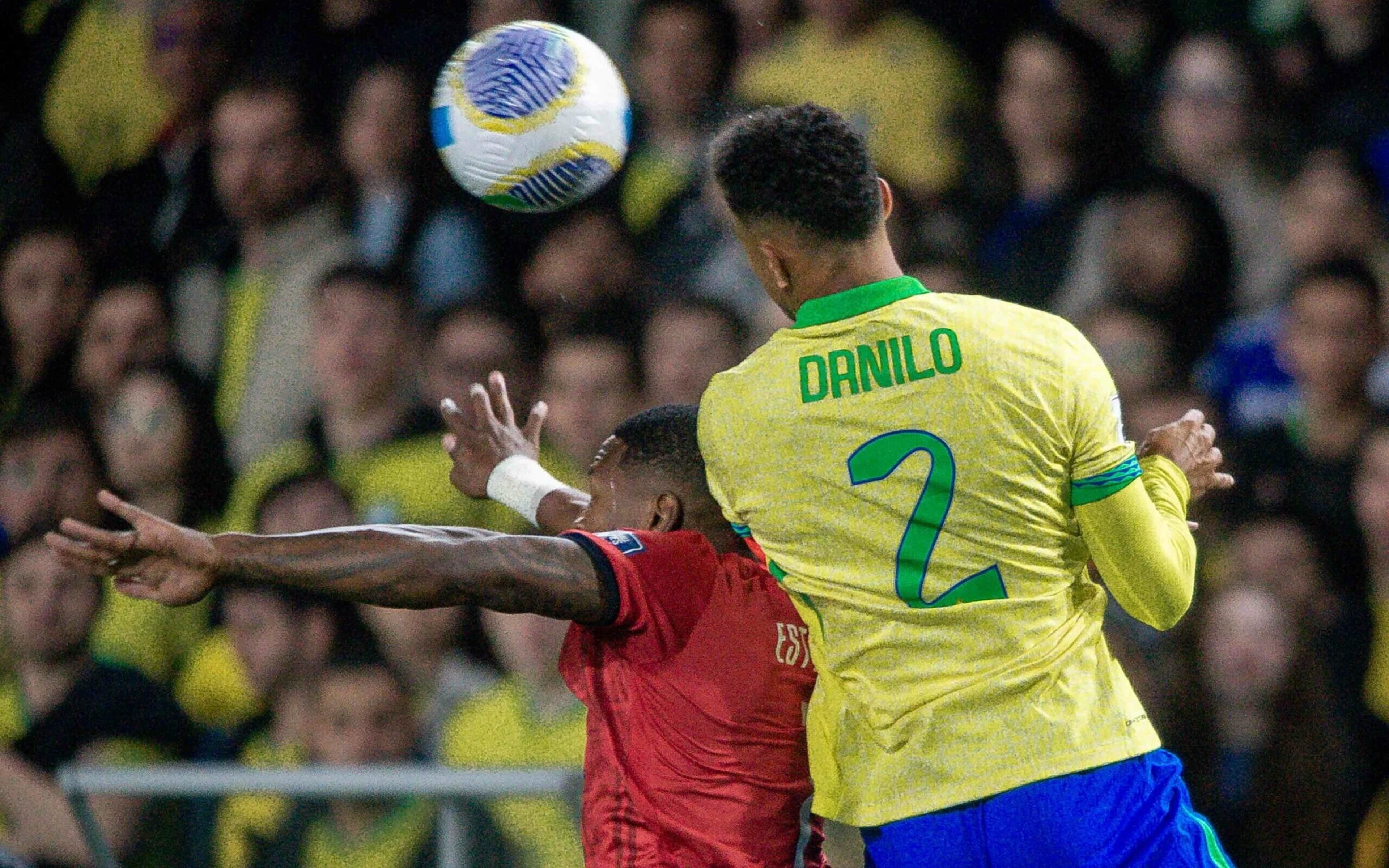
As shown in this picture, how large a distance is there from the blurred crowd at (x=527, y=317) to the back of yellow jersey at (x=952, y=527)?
7.66ft

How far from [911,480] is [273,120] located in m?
5.58

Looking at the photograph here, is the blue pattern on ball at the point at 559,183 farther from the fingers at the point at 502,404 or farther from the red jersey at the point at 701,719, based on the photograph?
the red jersey at the point at 701,719

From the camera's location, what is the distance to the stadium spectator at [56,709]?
634cm

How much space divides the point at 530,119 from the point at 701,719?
1.32 m

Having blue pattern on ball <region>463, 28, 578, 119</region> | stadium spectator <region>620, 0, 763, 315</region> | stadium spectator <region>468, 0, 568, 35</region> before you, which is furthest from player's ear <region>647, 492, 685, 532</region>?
stadium spectator <region>468, 0, 568, 35</region>

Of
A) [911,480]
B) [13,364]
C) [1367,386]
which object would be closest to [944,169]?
[1367,386]

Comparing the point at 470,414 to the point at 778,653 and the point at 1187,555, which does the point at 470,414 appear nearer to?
the point at 778,653

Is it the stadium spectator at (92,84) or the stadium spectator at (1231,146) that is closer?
the stadium spectator at (1231,146)

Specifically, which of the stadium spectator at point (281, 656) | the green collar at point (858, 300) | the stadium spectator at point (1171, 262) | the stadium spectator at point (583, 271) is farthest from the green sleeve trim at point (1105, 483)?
the stadium spectator at point (281, 656)

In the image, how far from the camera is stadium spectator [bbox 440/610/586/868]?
560cm

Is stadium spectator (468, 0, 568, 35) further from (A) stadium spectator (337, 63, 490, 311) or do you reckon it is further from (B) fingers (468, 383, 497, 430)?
(B) fingers (468, 383, 497, 430)

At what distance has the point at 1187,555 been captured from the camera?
7.60ft

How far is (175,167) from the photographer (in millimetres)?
7594

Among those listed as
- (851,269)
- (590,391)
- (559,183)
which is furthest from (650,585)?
(590,391)
